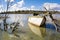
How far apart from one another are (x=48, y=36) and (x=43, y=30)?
191 millimetres

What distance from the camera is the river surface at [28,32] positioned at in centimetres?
336

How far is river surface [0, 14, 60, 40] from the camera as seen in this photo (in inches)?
132

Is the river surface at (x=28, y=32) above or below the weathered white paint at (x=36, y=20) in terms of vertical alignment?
below

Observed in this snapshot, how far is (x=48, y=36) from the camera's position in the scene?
3.35 meters

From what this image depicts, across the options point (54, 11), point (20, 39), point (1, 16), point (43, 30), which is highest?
point (54, 11)

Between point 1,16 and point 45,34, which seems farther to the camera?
point 1,16

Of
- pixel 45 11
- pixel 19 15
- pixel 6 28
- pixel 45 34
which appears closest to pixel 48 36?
pixel 45 34

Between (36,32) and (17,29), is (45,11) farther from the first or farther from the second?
(17,29)

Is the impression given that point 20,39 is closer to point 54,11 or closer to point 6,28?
point 6,28

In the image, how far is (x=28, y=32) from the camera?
3.47 metres

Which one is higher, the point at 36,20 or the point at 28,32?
the point at 36,20

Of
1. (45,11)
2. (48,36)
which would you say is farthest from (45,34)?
(45,11)

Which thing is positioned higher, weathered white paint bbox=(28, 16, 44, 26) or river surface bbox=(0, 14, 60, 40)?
weathered white paint bbox=(28, 16, 44, 26)

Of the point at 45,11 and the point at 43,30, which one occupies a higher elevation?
the point at 45,11
